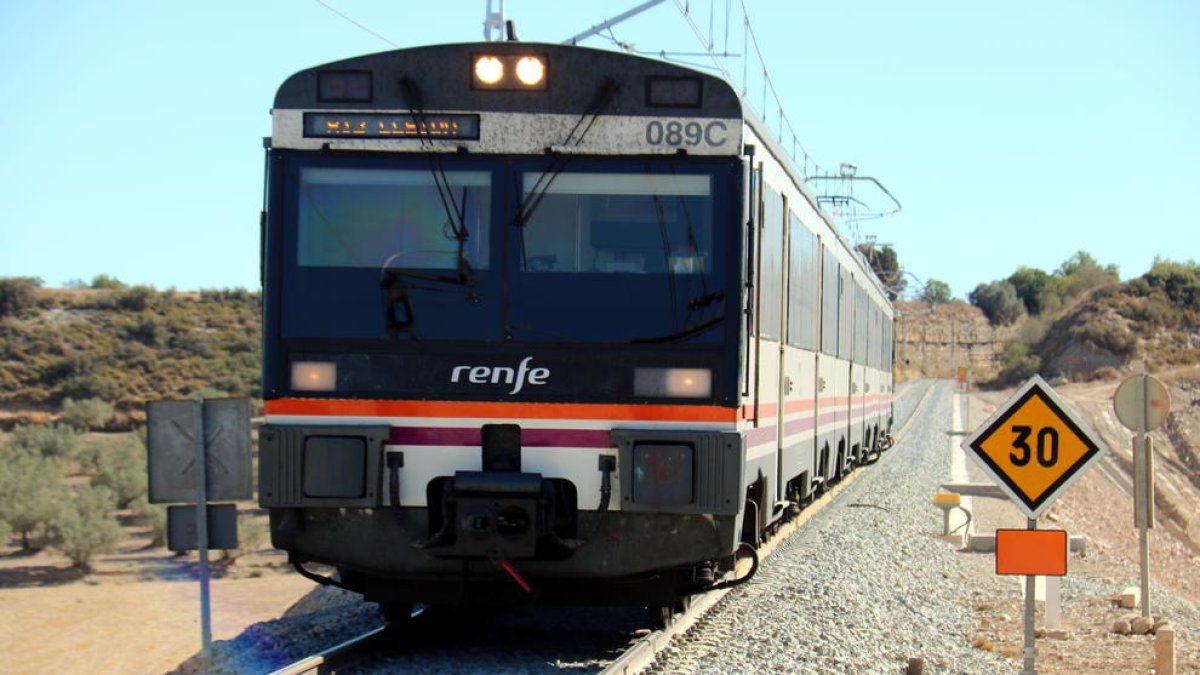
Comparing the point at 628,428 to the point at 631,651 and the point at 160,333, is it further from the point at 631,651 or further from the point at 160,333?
the point at 160,333

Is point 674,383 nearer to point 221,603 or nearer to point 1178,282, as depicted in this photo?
point 221,603

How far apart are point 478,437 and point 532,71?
6.93 feet

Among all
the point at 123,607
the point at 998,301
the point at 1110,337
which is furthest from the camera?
the point at 998,301

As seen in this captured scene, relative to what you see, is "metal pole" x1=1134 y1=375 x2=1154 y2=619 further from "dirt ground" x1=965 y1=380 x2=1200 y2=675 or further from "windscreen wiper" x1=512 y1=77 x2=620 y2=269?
"windscreen wiper" x1=512 y1=77 x2=620 y2=269

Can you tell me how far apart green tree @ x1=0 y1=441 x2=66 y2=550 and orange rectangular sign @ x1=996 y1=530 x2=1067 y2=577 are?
29.4 metres

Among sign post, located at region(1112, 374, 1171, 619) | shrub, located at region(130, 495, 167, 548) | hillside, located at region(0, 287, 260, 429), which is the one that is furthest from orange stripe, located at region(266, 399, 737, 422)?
hillside, located at region(0, 287, 260, 429)

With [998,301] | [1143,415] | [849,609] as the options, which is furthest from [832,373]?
[998,301]

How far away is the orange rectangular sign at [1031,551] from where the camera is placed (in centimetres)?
848

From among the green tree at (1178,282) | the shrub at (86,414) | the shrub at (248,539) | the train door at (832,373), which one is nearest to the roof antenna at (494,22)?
the train door at (832,373)

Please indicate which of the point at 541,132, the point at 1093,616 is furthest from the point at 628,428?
the point at 1093,616

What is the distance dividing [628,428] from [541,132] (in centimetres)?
175

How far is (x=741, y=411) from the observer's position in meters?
8.65

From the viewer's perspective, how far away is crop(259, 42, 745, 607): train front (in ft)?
27.8

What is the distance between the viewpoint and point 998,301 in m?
170
